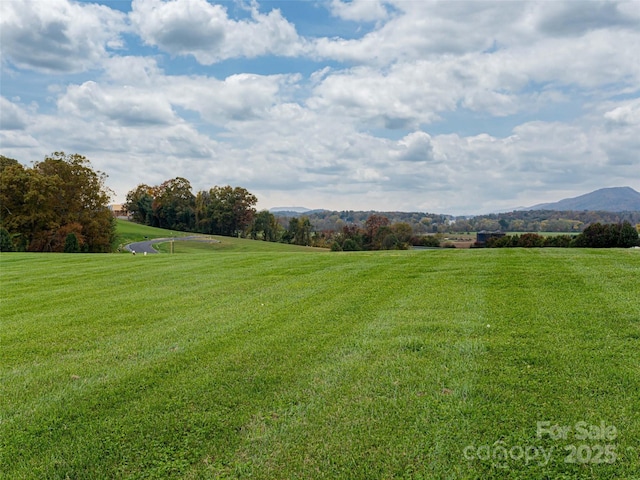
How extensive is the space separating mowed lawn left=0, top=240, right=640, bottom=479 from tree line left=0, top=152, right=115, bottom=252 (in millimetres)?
33822

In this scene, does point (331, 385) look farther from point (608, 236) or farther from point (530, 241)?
point (608, 236)

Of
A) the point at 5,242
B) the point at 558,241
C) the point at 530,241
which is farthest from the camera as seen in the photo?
the point at 558,241

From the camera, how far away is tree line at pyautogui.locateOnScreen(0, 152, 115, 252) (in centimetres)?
3559

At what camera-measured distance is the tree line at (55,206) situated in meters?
35.6

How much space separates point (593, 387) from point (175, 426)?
366 cm

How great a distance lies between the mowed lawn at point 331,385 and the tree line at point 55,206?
3382 centimetres

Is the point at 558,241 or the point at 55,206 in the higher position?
the point at 55,206

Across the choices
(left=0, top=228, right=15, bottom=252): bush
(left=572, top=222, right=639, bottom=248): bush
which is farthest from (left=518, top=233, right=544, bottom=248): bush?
(left=0, top=228, right=15, bottom=252): bush

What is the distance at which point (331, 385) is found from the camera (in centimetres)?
388

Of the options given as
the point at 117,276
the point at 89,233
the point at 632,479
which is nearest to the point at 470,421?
the point at 632,479

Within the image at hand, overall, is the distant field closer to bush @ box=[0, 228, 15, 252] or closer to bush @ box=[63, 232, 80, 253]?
bush @ box=[63, 232, 80, 253]

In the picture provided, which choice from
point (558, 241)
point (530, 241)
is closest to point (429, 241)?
point (558, 241)

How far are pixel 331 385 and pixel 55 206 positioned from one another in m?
43.1

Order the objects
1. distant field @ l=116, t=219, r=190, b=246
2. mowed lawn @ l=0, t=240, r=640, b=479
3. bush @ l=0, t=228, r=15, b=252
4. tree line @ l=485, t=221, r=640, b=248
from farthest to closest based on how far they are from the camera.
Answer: distant field @ l=116, t=219, r=190, b=246
tree line @ l=485, t=221, r=640, b=248
bush @ l=0, t=228, r=15, b=252
mowed lawn @ l=0, t=240, r=640, b=479
